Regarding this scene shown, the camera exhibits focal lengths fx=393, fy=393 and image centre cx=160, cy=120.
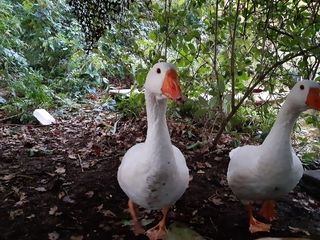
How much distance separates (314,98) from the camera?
7.09 ft

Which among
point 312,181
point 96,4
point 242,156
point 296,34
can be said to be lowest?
point 312,181

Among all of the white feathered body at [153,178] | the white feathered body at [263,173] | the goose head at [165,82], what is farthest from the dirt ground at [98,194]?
the goose head at [165,82]

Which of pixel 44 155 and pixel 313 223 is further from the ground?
pixel 44 155

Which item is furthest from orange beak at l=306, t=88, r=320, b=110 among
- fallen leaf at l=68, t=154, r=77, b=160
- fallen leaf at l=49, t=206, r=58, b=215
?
fallen leaf at l=68, t=154, r=77, b=160

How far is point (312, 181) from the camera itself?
3172 mm

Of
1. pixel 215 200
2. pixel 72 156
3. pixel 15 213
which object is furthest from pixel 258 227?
pixel 72 156

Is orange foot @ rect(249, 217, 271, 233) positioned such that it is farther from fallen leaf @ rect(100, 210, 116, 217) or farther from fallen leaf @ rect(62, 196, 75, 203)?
fallen leaf @ rect(62, 196, 75, 203)

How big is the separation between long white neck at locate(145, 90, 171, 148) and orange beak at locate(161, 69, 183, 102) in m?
0.15

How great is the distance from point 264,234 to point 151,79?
1225 millimetres

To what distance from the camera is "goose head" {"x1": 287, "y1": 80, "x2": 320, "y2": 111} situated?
216 cm

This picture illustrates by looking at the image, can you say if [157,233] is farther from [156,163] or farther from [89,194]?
[89,194]

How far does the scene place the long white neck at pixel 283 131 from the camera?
228 centimetres

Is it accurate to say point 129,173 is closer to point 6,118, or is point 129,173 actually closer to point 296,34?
point 296,34

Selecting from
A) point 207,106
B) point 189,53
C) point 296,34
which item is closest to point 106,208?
point 207,106
